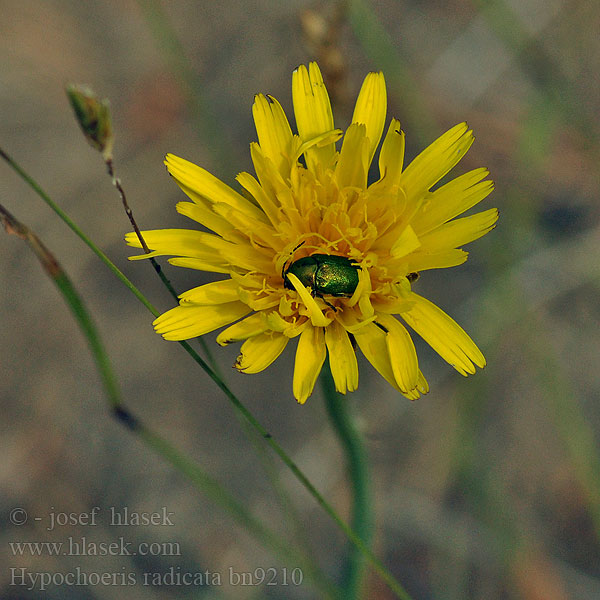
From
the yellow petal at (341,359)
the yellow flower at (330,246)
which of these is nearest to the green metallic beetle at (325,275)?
the yellow flower at (330,246)

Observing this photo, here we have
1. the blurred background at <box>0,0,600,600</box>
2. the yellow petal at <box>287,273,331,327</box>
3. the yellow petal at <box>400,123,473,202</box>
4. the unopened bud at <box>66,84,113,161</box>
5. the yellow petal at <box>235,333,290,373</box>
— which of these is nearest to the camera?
the unopened bud at <box>66,84,113,161</box>

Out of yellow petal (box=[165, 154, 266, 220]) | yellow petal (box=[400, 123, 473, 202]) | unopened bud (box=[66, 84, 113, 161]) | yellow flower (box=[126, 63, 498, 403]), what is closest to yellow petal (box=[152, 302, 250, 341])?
yellow flower (box=[126, 63, 498, 403])

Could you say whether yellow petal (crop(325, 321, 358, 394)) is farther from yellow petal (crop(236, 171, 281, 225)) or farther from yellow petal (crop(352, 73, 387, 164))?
yellow petal (crop(352, 73, 387, 164))

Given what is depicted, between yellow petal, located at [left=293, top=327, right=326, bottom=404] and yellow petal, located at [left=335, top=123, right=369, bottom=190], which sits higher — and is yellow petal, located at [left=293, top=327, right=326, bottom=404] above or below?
below

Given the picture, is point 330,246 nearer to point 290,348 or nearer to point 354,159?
point 354,159

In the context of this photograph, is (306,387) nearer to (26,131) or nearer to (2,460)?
(2,460)

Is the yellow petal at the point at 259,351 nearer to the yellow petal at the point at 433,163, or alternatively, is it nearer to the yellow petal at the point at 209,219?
the yellow petal at the point at 209,219

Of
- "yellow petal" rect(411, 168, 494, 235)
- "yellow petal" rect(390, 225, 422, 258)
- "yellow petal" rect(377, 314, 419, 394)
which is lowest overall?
"yellow petal" rect(377, 314, 419, 394)
